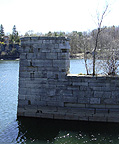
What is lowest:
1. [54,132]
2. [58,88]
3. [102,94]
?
[54,132]

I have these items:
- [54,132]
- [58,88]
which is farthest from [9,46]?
[54,132]

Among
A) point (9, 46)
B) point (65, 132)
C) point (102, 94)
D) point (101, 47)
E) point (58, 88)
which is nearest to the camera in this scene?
point (65, 132)

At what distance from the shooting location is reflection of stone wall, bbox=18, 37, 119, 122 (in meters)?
10.0

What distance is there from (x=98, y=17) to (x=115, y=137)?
5.90m

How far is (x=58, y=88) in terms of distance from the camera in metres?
10.3

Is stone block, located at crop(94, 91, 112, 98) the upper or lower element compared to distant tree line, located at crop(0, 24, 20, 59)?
lower

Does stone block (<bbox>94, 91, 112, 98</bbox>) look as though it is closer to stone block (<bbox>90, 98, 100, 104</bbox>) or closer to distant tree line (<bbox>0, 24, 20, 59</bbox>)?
stone block (<bbox>90, 98, 100, 104</bbox>)

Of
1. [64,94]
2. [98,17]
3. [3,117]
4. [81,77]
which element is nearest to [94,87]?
[81,77]

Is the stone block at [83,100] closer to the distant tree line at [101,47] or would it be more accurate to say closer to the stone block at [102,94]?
the stone block at [102,94]

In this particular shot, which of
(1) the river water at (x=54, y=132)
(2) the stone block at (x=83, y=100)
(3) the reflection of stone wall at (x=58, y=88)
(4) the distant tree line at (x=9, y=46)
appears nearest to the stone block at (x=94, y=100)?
(3) the reflection of stone wall at (x=58, y=88)

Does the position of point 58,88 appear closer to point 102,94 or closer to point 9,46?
point 102,94

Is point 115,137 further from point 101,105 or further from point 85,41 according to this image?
point 85,41

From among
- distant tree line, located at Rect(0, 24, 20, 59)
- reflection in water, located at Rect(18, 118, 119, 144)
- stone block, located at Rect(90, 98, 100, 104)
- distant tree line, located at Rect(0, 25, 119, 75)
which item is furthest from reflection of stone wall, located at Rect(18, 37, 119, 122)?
distant tree line, located at Rect(0, 24, 20, 59)

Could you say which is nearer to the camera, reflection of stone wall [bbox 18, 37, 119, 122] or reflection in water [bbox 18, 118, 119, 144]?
reflection in water [bbox 18, 118, 119, 144]
